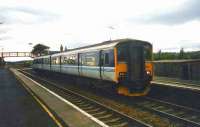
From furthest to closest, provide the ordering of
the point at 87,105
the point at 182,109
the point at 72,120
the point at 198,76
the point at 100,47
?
the point at 198,76
the point at 100,47
the point at 87,105
the point at 182,109
the point at 72,120

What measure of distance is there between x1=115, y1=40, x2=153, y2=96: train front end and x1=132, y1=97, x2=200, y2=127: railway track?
0.93 m

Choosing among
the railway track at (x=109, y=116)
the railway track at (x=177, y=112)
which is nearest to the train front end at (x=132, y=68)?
the railway track at (x=177, y=112)

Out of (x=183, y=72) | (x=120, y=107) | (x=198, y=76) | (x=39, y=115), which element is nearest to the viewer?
(x=39, y=115)

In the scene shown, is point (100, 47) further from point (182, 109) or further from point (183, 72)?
point (183, 72)

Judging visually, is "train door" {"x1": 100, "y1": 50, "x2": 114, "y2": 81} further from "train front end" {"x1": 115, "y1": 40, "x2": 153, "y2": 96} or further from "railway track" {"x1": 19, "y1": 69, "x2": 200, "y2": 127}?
"railway track" {"x1": 19, "y1": 69, "x2": 200, "y2": 127}

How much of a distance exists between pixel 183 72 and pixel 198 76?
206 cm

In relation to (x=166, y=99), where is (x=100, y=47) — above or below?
above

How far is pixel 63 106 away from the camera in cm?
1484

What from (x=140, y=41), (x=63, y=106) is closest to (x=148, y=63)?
(x=140, y=41)

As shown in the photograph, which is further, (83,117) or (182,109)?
(182,109)

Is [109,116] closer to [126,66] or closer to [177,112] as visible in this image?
[177,112]

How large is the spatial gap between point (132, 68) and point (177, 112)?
431 cm

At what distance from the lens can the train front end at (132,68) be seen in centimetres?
1711

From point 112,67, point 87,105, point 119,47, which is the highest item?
point 119,47
